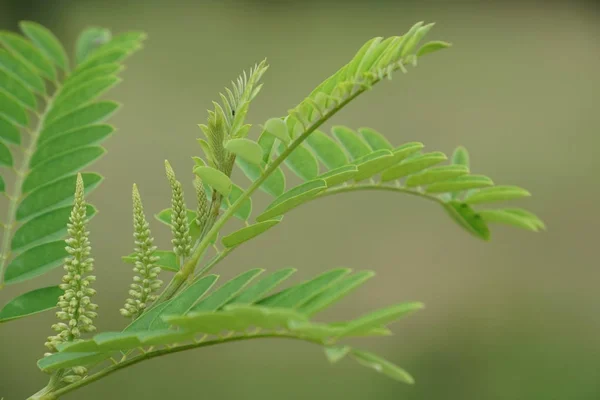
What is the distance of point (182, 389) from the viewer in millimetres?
2576

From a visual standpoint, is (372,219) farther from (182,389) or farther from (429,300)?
(182,389)

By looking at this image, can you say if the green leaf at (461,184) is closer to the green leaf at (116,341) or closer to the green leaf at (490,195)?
the green leaf at (490,195)

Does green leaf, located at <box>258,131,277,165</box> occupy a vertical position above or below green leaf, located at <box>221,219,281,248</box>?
above

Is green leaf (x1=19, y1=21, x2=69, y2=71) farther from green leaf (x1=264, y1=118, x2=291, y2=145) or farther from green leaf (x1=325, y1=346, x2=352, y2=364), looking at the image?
green leaf (x1=325, y1=346, x2=352, y2=364)

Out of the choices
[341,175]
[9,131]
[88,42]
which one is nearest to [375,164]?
[341,175]

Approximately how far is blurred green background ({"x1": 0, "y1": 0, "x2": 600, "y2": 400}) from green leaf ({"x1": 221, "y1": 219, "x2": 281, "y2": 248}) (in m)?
2.09

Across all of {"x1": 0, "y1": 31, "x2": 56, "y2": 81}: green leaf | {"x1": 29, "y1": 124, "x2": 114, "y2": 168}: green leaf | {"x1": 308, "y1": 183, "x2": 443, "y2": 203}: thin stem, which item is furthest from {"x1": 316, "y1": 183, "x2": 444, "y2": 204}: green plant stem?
{"x1": 0, "y1": 31, "x2": 56, "y2": 81}: green leaf

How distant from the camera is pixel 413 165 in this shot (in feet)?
1.74

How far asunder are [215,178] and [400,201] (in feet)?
8.54

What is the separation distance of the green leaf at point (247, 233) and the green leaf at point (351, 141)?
7.8 inches

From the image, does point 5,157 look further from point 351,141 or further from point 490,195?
point 490,195

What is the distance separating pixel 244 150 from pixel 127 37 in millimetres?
422

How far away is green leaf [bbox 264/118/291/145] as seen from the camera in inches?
15.6

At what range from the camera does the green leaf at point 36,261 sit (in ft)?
1.71
